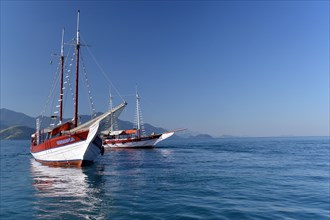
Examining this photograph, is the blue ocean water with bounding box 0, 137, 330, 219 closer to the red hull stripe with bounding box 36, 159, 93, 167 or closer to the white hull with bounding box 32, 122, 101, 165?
the white hull with bounding box 32, 122, 101, 165

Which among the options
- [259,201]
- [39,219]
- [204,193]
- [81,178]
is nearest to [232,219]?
[259,201]

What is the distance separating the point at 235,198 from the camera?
62.4ft

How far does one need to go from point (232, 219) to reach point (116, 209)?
6.67 meters

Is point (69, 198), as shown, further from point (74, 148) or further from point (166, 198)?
point (74, 148)

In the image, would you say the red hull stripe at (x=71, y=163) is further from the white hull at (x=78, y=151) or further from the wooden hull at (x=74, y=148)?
the white hull at (x=78, y=151)

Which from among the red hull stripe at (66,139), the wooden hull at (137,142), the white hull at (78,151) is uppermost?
the red hull stripe at (66,139)

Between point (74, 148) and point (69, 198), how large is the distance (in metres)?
20.2

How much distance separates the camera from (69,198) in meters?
19.2

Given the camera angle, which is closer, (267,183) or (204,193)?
(204,193)

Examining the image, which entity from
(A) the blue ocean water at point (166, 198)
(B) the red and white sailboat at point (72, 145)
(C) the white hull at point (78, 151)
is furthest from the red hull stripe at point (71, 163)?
(A) the blue ocean water at point (166, 198)

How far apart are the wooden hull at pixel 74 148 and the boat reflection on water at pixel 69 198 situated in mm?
9461

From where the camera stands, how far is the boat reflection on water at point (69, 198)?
15.3m

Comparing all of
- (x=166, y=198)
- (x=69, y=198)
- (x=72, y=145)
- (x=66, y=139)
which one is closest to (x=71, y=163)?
(x=72, y=145)

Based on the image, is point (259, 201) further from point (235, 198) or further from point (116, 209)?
point (116, 209)
